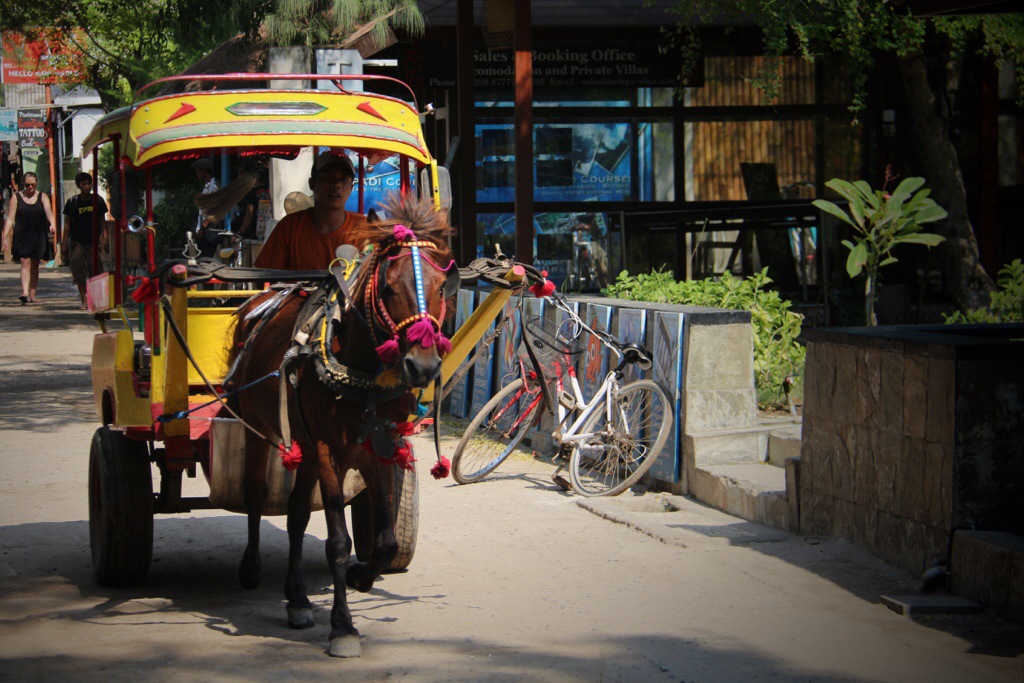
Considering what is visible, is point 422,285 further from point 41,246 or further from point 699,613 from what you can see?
point 41,246

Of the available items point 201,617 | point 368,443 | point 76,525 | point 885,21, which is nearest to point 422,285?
point 368,443

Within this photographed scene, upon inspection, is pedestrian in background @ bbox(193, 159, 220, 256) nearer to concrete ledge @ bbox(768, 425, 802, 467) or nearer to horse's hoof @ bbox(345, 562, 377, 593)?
horse's hoof @ bbox(345, 562, 377, 593)

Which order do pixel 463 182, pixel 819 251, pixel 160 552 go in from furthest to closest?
pixel 819 251 → pixel 463 182 → pixel 160 552

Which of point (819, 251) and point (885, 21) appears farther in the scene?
point (819, 251)

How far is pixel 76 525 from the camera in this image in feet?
27.6

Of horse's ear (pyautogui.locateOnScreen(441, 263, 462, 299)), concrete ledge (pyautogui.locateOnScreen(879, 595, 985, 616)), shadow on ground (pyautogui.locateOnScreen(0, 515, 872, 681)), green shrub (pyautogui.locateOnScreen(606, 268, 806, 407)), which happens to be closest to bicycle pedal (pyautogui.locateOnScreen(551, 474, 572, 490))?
green shrub (pyautogui.locateOnScreen(606, 268, 806, 407))

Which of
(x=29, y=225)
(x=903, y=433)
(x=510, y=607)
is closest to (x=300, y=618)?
(x=510, y=607)

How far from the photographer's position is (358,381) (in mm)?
5621

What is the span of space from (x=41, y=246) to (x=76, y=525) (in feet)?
47.1

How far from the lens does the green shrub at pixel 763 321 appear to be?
10172 millimetres

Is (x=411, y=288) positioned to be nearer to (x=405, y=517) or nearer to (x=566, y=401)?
(x=405, y=517)

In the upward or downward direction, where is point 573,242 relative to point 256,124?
downward

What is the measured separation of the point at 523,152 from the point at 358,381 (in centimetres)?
709

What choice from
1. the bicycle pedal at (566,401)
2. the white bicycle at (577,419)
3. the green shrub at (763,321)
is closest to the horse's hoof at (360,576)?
the white bicycle at (577,419)
